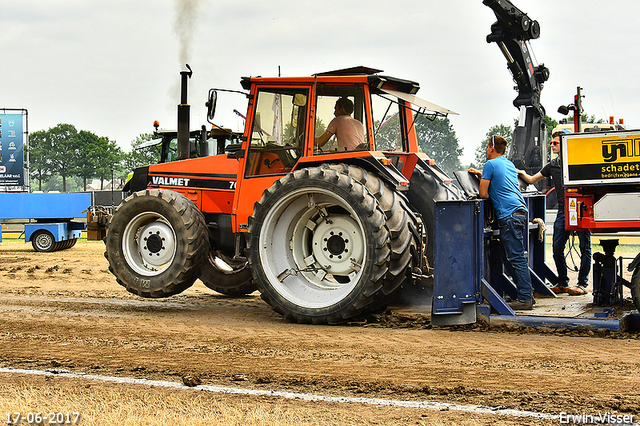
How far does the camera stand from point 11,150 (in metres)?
30.3

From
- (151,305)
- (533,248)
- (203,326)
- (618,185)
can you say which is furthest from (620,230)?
(151,305)

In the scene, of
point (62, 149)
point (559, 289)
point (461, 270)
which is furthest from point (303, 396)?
point (62, 149)

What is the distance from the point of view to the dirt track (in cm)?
458

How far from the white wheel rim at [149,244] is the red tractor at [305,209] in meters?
0.01

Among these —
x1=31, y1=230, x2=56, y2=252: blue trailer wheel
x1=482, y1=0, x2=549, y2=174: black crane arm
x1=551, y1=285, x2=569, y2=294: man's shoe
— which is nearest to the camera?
x1=551, y1=285, x2=569, y2=294: man's shoe

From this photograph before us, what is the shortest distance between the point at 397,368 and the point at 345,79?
11.6 ft

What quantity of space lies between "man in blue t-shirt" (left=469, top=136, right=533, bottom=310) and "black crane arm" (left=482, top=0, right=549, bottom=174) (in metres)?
10.2

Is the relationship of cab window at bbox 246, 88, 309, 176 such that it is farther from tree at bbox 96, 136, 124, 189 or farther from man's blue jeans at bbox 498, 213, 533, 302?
tree at bbox 96, 136, 124, 189

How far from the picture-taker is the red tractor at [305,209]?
6898 millimetres

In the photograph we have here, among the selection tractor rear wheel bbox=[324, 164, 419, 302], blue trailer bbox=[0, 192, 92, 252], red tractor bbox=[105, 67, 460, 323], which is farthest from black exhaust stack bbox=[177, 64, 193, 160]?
blue trailer bbox=[0, 192, 92, 252]

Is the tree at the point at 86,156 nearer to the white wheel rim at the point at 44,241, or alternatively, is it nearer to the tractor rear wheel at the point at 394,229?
the white wheel rim at the point at 44,241

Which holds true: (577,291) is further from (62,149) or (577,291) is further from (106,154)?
(62,149)

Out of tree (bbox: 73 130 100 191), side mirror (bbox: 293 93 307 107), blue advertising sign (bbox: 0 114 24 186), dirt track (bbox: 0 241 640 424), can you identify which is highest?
tree (bbox: 73 130 100 191)

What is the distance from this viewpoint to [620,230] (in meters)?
6.18
